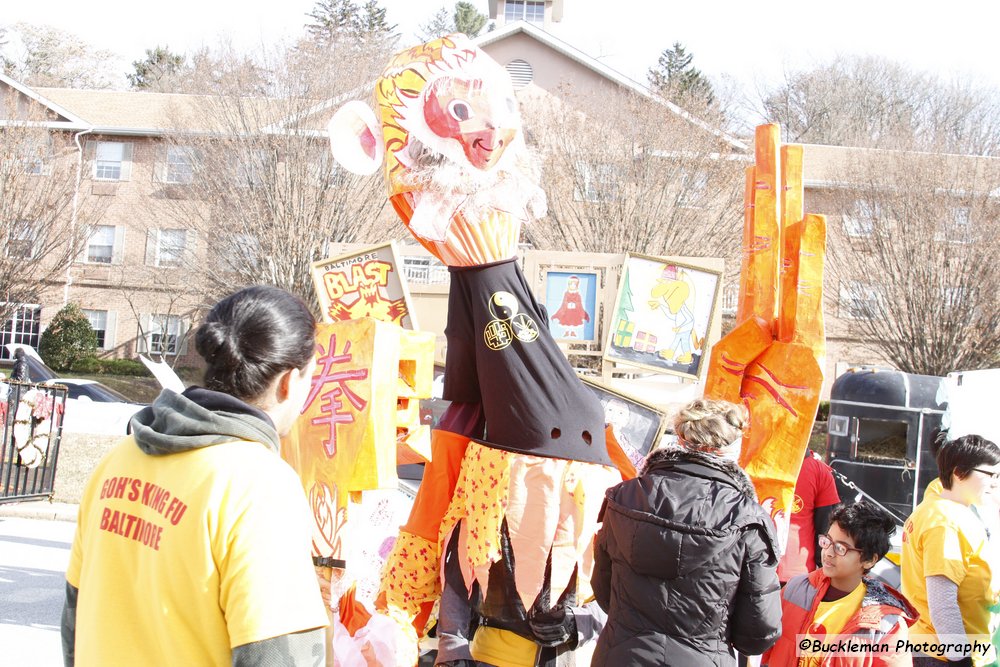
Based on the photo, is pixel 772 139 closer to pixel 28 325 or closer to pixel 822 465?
pixel 822 465

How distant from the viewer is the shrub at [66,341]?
2680 cm

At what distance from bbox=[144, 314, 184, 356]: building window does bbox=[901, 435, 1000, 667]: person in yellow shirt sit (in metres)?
26.3

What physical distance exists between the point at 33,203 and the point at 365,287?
19421 millimetres

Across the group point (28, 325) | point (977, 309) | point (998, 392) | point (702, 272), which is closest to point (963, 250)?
point (977, 309)

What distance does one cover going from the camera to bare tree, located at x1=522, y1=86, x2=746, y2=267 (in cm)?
1928

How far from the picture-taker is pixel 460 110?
3.14 m

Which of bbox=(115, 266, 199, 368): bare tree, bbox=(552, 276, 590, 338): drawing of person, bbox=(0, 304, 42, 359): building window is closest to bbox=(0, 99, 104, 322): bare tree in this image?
bbox=(115, 266, 199, 368): bare tree

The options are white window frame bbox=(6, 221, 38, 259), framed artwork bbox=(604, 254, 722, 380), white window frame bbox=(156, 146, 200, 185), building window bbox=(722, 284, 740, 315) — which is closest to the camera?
framed artwork bbox=(604, 254, 722, 380)

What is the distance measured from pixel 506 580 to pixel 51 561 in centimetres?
662

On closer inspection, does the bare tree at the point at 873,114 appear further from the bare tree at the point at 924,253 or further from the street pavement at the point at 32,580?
the street pavement at the point at 32,580

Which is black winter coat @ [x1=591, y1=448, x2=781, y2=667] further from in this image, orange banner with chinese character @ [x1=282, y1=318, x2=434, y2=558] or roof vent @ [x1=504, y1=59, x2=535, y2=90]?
roof vent @ [x1=504, y1=59, x2=535, y2=90]

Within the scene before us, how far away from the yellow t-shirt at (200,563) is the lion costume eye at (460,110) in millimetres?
1712

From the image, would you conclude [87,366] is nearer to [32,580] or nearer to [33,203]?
[33,203]

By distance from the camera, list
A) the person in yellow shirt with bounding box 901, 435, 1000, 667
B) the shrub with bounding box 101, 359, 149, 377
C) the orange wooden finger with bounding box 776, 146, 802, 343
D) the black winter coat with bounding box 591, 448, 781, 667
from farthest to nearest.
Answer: the shrub with bounding box 101, 359, 149, 377 → the person in yellow shirt with bounding box 901, 435, 1000, 667 → the orange wooden finger with bounding box 776, 146, 802, 343 → the black winter coat with bounding box 591, 448, 781, 667
